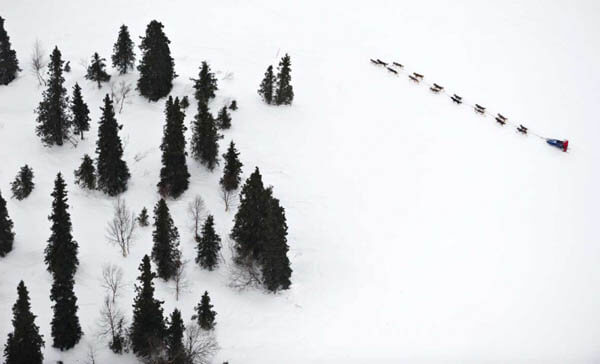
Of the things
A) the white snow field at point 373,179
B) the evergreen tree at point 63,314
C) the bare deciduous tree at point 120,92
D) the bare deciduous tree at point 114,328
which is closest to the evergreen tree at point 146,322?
the bare deciduous tree at point 114,328

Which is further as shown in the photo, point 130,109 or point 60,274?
point 130,109

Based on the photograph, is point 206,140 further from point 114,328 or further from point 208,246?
point 114,328

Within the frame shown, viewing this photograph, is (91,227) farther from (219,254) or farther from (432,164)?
(432,164)

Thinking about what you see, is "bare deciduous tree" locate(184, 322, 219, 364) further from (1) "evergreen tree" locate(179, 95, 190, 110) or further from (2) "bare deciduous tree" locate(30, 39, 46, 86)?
(2) "bare deciduous tree" locate(30, 39, 46, 86)

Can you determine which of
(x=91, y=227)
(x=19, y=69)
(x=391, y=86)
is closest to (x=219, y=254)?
(x=91, y=227)

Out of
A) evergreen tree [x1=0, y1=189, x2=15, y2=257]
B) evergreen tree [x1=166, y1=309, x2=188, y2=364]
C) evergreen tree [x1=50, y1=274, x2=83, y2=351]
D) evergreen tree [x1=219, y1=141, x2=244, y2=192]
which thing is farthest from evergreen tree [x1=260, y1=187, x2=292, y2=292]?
evergreen tree [x1=0, y1=189, x2=15, y2=257]

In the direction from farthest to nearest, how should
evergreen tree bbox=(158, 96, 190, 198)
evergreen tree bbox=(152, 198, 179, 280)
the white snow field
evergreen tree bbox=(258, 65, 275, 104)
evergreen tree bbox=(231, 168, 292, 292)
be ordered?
1. evergreen tree bbox=(258, 65, 275, 104)
2. evergreen tree bbox=(158, 96, 190, 198)
3. evergreen tree bbox=(231, 168, 292, 292)
4. evergreen tree bbox=(152, 198, 179, 280)
5. the white snow field
